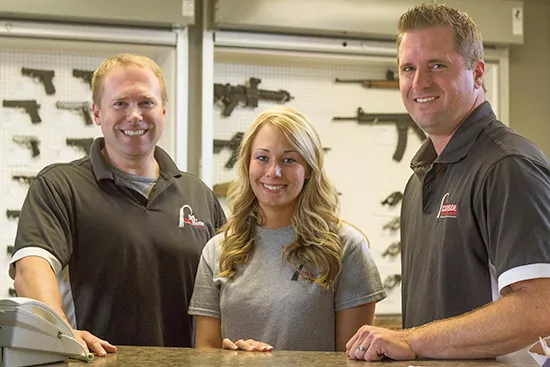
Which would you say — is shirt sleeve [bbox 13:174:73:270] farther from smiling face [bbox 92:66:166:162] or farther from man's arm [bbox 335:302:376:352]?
man's arm [bbox 335:302:376:352]

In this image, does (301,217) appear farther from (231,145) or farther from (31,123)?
(31,123)

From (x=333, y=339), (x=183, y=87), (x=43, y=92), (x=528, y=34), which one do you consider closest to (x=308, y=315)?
(x=333, y=339)

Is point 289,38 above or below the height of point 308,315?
above

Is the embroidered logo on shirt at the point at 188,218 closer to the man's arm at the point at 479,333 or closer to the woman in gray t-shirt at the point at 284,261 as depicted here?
the woman in gray t-shirt at the point at 284,261

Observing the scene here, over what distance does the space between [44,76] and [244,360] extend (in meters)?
2.93

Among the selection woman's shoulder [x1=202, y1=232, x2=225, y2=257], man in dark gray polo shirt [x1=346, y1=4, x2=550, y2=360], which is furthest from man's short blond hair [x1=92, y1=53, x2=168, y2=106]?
man in dark gray polo shirt [x1=346, y1=4, x2=550, y2=360]

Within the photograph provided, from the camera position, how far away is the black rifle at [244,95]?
4781 millimetres

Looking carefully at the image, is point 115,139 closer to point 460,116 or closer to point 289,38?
point 460,116

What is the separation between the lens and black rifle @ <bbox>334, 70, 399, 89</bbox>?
16.6ft

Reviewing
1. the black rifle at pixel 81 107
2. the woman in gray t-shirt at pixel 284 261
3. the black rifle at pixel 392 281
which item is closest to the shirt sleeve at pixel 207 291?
the woman in gray t-shirt at pixel 284 261

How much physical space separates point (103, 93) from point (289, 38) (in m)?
1.83

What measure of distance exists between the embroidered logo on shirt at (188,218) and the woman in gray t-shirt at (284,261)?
0.27 m

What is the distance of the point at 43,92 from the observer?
15.0ft

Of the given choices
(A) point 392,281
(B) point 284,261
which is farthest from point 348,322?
(A) point 392,281
